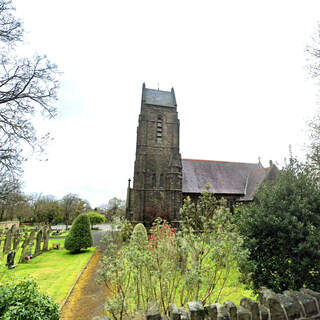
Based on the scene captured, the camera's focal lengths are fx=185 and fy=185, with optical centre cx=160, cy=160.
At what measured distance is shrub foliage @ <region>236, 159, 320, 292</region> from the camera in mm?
4137

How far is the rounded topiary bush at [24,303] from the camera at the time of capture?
3.04m

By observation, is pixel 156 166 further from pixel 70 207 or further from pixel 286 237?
pixel 70 207

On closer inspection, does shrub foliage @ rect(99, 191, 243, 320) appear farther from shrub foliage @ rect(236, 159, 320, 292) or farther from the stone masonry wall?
the stone masonry wall

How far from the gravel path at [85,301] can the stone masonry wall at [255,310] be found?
4.06 m

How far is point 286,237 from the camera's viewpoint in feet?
14.4

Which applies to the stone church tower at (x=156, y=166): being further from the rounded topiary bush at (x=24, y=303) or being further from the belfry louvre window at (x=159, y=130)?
the rounded topiary bush at (x=24, y=303)

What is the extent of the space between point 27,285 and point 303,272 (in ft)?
18.8

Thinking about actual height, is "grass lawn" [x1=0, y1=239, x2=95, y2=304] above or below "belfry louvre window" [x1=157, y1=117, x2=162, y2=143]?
below

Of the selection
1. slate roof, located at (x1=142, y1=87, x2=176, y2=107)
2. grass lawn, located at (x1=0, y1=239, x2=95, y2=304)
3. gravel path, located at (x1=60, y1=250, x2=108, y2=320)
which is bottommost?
grass lawn, located at (x1=0, y1=239, x2=95, y2=304)

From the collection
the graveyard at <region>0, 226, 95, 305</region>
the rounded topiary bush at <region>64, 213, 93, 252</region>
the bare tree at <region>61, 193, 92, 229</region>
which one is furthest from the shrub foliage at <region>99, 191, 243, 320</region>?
the bare tree at <region>61, 193, 92, 229</region>

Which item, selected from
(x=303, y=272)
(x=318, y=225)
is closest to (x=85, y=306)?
(x=303, y=272)

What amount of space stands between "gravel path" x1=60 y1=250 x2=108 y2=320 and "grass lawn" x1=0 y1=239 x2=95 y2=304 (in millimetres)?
396

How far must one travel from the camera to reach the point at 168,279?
189 inches

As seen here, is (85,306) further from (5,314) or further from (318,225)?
(318,225)
